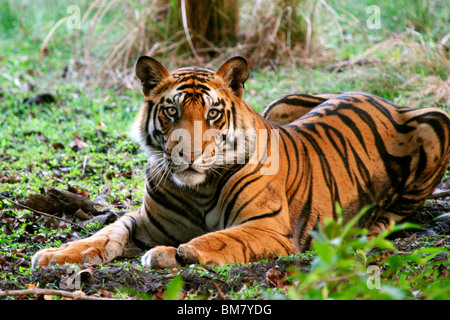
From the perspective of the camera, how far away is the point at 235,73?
13.0ft

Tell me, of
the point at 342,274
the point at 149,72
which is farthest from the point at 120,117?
the point at 342,274

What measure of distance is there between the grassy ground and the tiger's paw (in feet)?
0.34

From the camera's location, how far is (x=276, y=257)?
3545 millimetres

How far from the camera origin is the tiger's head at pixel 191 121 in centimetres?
359

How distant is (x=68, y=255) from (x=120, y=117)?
437cm

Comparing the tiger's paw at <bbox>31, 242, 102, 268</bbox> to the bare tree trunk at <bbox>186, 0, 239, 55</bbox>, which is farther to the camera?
the bare tree trunk at <bbox>186, 0, 239, 55</bbox>

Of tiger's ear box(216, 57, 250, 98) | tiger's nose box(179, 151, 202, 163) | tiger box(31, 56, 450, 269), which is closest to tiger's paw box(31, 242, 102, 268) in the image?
tiger box(31, 56, 450, 269)

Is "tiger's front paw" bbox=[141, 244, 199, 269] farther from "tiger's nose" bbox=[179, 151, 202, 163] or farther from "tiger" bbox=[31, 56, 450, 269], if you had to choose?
"tiger's nose" bbox=[179, 151, 202, 163]

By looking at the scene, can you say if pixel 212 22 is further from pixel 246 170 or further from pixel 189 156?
pixel 189 156

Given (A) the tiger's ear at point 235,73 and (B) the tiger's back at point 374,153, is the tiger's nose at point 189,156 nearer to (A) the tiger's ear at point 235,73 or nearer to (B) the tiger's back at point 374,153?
(A) the tiger's ear at point 235,73

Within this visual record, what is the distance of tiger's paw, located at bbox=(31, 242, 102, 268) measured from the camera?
3.34 m

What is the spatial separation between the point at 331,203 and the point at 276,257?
0.92 metres
